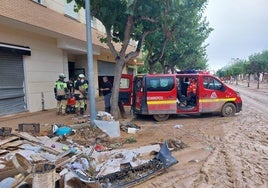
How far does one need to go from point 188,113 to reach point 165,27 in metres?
3.70

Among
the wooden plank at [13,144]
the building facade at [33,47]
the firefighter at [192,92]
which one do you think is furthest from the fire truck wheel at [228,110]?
the wooden plank at [13,144]

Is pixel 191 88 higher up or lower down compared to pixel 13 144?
higher up

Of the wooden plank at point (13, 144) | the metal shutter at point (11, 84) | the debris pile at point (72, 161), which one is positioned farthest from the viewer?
the metal shutter at point (11, 84)

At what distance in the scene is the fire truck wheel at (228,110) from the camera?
1229 centimetres

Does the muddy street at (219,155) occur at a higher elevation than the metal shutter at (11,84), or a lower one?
lower

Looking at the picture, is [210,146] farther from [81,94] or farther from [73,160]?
[81,94]

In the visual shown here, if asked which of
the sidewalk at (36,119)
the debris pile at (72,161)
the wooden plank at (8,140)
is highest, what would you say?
the wooden plank at (8,140)

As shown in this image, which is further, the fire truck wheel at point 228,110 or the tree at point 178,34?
the fire truck wheel at point 228,110

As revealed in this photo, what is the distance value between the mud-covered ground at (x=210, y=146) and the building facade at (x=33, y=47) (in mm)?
1091

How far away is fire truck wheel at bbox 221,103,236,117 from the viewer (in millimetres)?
12285

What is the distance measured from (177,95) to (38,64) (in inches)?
279

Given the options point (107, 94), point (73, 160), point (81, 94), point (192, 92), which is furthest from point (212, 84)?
point (73, 160)

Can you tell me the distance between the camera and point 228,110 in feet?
40.4

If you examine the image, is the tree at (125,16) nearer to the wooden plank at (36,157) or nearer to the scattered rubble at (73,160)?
the scattered rubble at (73,160)
